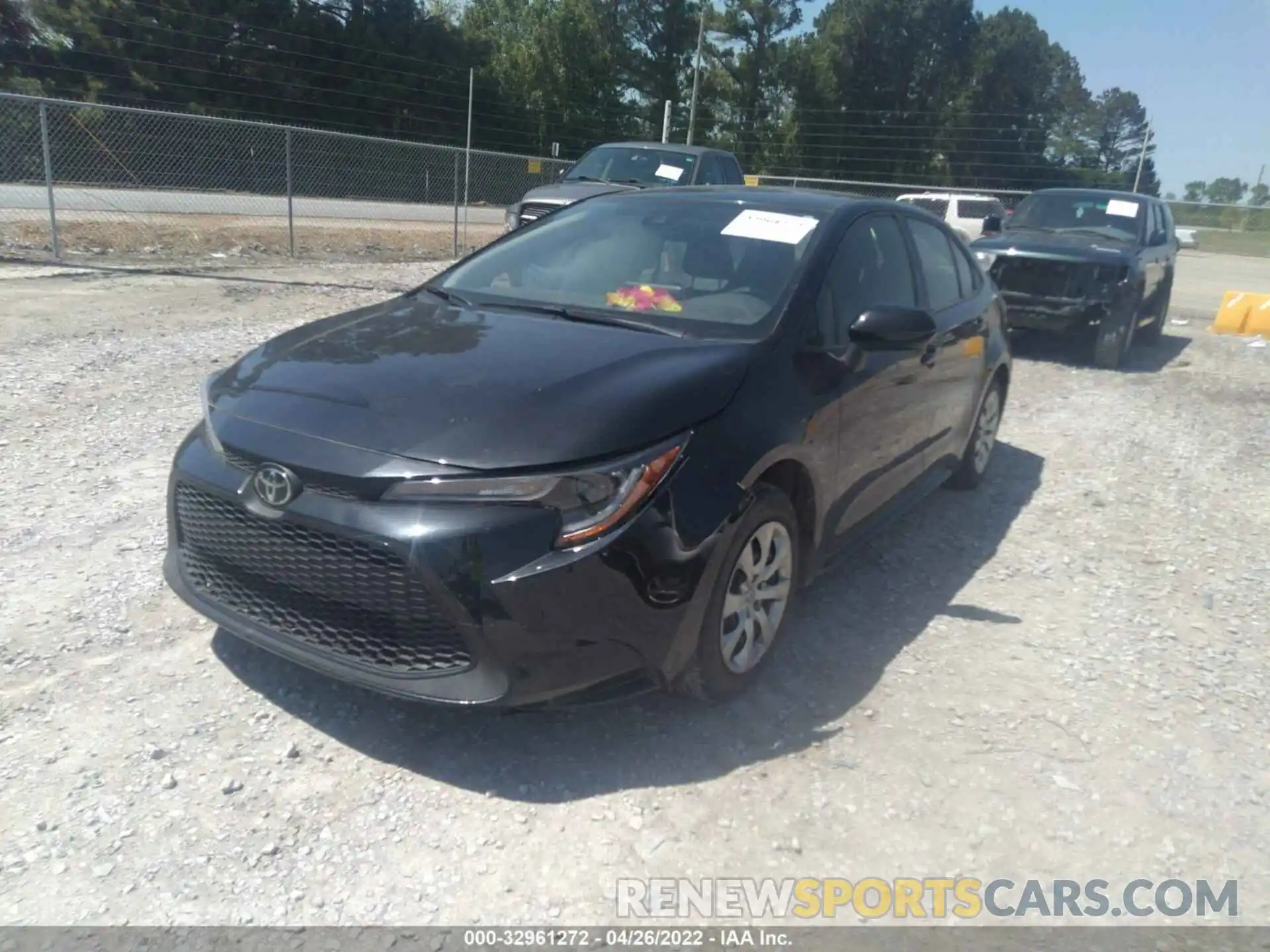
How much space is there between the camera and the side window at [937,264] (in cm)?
476

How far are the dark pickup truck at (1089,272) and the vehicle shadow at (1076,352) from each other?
0.28m

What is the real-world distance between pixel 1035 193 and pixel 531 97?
79.5ft

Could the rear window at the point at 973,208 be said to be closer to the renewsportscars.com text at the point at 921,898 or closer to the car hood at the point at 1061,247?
the car hood at the point at 1061,247

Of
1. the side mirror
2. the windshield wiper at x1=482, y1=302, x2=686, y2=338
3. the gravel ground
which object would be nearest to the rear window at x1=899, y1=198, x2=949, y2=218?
the gravel ground

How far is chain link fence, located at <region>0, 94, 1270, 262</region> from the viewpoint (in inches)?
475

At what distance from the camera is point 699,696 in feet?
10.5

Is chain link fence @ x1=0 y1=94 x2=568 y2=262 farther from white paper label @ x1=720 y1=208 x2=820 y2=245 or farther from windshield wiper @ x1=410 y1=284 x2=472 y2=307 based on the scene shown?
white paper label @ x1=720 y1=208 x2=820 y2=245

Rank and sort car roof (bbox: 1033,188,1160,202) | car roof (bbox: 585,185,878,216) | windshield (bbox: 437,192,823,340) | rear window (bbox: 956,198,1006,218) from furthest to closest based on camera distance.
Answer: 1. rear window (bbox: 956,198,1006,218)
2. car roof (bbox: 1033,188,1160,202)
3. car roof (bbox: 585,185,878,216)
4. windshield (bbox: 437,192,823,340)

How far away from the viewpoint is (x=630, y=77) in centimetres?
4331

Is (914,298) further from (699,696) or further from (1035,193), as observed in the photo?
(1035,193)

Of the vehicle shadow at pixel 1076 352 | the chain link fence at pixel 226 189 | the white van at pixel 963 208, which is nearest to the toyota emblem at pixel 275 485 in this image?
the chain link fence at pixel 226 189

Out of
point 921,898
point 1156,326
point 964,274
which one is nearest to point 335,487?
point 921,898

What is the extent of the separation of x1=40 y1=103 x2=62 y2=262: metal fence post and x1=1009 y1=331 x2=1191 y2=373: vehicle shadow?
33.4 feet

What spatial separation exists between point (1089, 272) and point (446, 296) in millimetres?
7449
